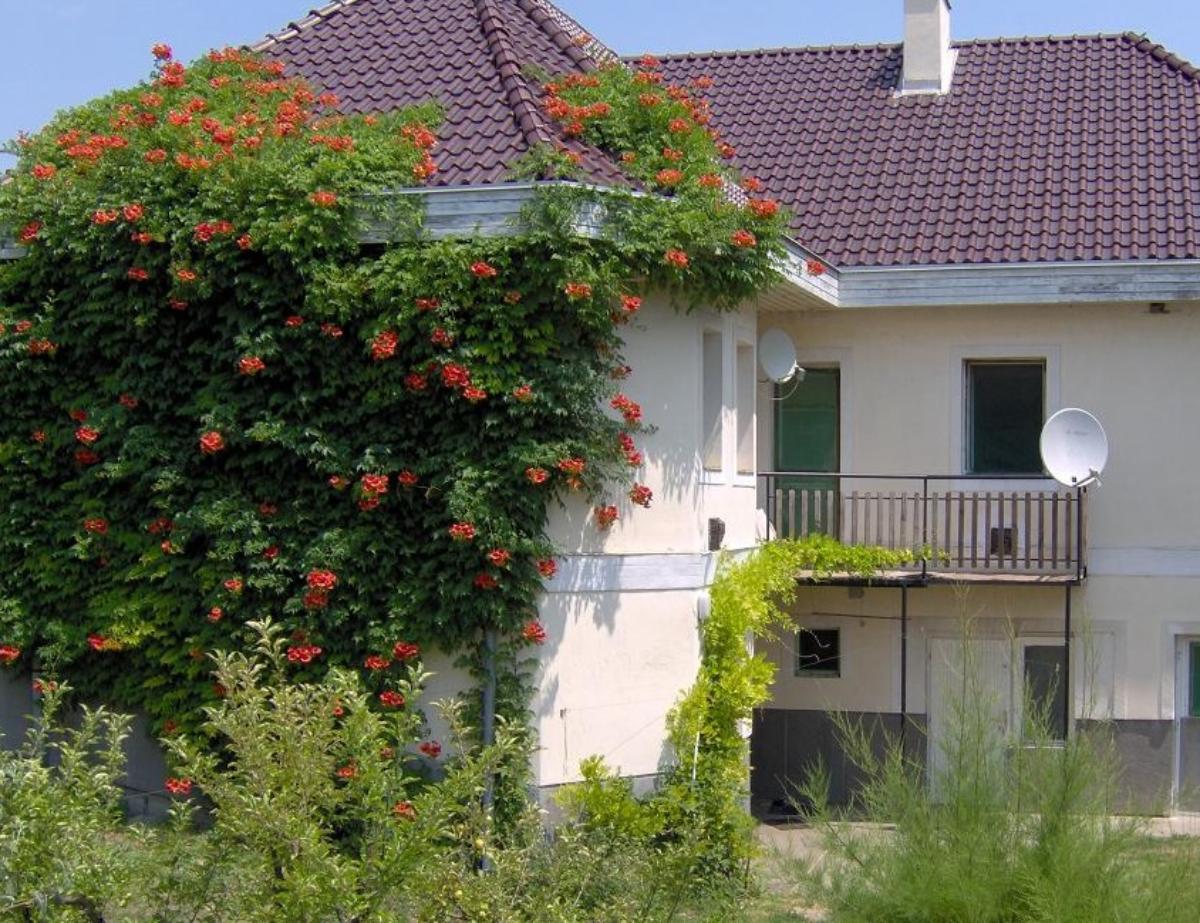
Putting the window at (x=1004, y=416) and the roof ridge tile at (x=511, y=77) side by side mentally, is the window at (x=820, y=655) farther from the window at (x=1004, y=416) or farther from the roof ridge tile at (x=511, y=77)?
the roof ridge tile at (x=511, y=77)

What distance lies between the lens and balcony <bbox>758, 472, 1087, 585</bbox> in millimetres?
17125

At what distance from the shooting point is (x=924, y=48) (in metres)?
20.8

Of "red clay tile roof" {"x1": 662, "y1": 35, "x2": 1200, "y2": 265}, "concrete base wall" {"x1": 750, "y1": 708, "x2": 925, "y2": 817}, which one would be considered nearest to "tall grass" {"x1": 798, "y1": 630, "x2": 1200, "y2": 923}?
"concrete base wall" {"x1": 750, "y1": 708, "x2": 925, "y2": 817}

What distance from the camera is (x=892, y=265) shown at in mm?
17766

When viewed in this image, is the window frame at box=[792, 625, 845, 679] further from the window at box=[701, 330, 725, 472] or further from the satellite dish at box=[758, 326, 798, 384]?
the window at box=[701, 330, 725, 472]

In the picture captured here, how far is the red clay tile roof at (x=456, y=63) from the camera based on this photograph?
13.5 m

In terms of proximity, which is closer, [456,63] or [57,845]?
[57,845]

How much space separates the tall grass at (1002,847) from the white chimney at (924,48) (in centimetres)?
1281

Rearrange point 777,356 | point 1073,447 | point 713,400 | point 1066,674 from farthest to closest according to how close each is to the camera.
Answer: point 1066,674
point 777,356
point 1073,447
point 713,400

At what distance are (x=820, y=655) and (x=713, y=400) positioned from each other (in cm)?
463

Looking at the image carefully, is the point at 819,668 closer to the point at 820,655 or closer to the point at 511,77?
the point at 820,655

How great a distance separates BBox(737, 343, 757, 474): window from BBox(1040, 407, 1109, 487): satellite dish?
2.84m

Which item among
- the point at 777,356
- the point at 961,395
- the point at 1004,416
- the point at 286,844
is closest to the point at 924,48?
the point at 961,395

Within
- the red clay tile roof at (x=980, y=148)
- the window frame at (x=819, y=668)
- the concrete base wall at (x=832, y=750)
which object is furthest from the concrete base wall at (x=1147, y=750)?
the red clay tile roof at (x=980, y=148)
